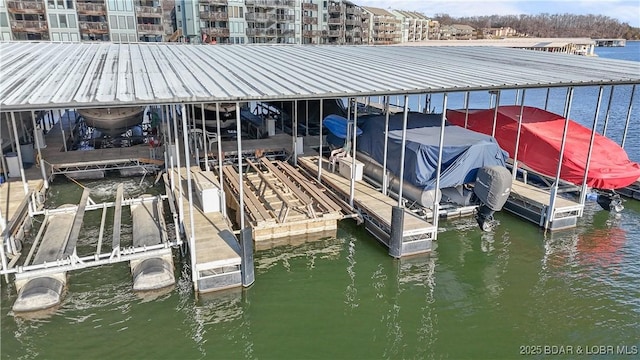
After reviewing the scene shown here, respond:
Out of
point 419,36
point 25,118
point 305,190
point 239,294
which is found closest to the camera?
point 239,294

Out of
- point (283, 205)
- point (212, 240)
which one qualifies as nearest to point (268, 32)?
point (283, 205)

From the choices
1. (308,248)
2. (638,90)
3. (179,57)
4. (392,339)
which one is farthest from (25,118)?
(638,90)

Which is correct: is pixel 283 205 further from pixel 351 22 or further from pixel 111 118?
pixel 351 22

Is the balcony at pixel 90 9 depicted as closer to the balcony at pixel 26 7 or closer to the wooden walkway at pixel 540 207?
the balcony at pixel 26 7

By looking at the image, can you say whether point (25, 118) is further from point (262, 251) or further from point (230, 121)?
point (262, 251)

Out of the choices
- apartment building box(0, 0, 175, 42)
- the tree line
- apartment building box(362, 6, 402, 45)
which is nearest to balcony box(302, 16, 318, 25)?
apartment building box(0, 0, 175, 42)

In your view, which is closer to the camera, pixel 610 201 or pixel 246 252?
pixel 246 252
